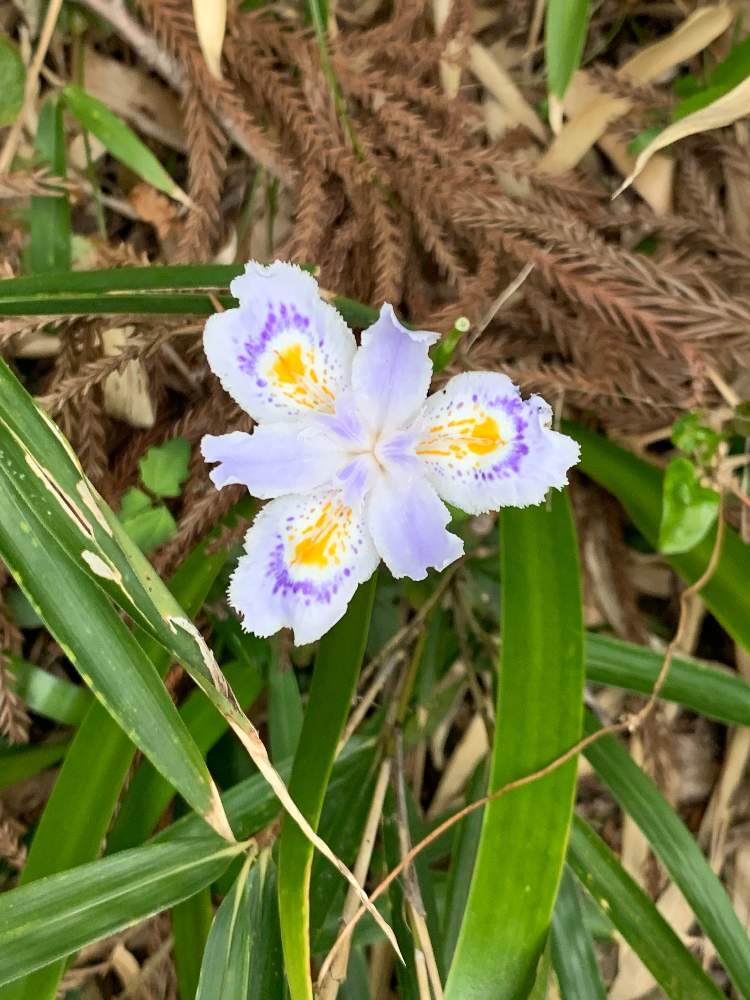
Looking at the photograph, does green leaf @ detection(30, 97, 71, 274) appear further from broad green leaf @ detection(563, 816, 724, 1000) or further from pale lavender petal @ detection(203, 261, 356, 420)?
broad green leaf @ detection(563, 816, 724, 1000)

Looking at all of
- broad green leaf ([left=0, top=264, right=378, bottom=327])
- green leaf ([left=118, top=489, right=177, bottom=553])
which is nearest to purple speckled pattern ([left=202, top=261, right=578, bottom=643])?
broad green leaf ([left=0, top=264, right=378, bottom=327])

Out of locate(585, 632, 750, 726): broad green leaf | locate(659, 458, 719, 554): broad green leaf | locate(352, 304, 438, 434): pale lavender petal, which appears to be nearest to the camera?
locate(352, 304, 438, 434): pale lavender petal

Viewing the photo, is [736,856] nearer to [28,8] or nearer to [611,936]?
[611,936]

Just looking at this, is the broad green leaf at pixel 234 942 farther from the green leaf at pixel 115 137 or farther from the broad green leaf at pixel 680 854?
the green leaf at pixel 115 137

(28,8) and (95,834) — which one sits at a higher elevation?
(28,8)

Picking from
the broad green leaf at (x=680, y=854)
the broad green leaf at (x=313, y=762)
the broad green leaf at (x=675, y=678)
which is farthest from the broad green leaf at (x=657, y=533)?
the broad green leaf at (x=313, y=762)

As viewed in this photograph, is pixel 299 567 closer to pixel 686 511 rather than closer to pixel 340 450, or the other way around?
pixel 340 450

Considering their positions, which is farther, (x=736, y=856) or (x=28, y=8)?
(x=736, y=856)

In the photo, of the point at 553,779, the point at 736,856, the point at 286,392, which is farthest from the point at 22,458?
the point at 736,856
